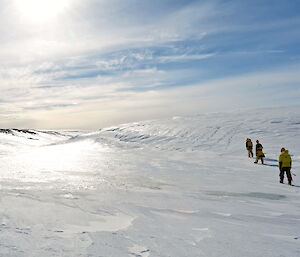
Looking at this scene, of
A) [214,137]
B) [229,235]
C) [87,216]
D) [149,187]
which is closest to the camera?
[229,235]

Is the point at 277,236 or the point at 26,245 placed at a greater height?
the point at 26,245

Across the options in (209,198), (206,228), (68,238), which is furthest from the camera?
(209,198)

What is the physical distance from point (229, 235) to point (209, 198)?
3.70 metres

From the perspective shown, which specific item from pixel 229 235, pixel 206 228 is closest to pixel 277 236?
pixel 229 235

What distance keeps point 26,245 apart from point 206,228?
3247 millimetres

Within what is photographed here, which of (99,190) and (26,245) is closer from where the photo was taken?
(26,245)

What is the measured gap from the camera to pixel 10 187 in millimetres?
9539

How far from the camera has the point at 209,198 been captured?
884 cm

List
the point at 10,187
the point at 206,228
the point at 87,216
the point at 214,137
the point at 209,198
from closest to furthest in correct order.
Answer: the point at 206,228 → the point at 87,216 → the point at 209,198 → the point at 10,187 → the point at 214,137

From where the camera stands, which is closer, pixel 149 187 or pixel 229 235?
pixel 229 235

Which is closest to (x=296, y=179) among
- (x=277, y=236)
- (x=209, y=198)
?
(x=209, y=198)

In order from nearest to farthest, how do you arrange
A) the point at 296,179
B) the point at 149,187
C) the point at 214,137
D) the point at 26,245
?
the point at 26,245 → the point at 149,187 → the point at 296,179 → the point at 214,137

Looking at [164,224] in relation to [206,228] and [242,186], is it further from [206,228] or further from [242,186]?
[242,186]

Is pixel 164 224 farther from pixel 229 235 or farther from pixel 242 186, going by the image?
pixel 242 186
